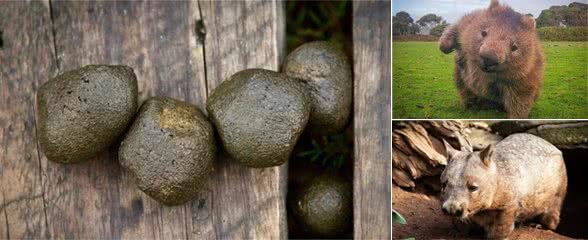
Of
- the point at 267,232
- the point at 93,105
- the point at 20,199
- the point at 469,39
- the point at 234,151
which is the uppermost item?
the point at 469,39

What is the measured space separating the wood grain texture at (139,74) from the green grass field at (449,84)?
316 mm

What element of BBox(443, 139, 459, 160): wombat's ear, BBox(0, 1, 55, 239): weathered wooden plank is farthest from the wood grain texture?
BBox(443, 139, 459, 160): wombat's ear

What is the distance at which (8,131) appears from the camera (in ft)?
5.43

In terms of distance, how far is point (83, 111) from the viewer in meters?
1.48

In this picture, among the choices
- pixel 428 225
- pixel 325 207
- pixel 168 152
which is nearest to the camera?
pixel 168 152

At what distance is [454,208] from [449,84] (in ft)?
0.92

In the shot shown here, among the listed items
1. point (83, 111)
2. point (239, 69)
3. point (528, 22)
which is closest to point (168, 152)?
point (83, 111)

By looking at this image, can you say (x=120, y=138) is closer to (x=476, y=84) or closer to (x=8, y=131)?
(x=8, y=131)

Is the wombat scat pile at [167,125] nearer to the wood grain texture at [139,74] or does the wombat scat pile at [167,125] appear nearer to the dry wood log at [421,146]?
the wood grain texture at [139,74]

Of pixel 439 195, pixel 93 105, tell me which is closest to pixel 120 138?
pixel 93 105

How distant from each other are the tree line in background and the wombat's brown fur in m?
0.02

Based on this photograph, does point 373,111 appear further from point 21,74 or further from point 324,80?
point 21,74

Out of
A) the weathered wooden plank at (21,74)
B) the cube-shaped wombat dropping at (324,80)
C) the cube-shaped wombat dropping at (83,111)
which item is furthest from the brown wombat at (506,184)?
the weathered wooden plank at (21,74)

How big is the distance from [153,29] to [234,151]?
0.39 meters
